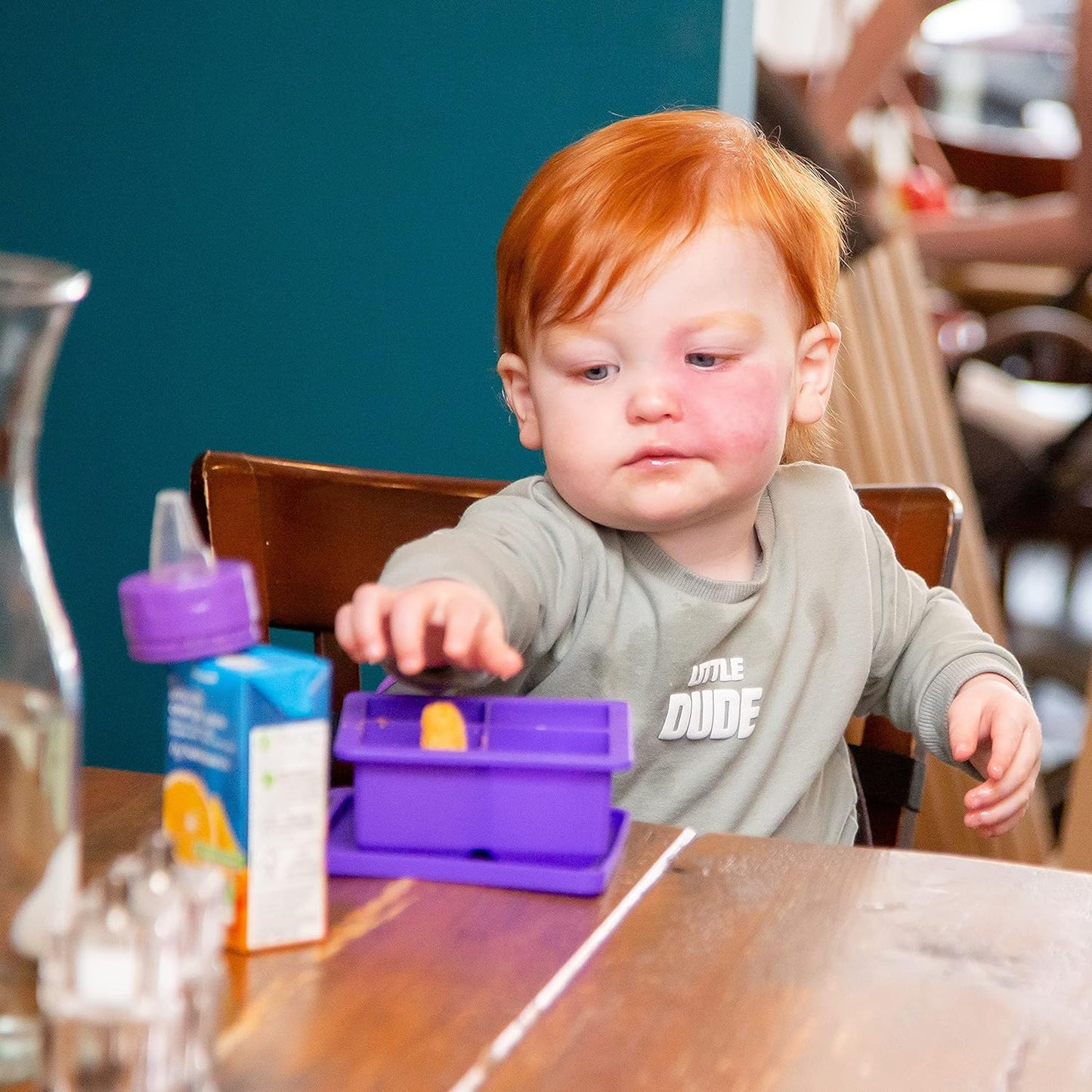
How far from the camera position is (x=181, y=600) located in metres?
0.59

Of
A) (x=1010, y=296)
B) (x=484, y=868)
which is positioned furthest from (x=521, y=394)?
(x=1010, y=296)

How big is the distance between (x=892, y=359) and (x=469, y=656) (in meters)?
1.80

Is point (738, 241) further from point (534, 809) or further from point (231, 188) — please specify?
point (231, 188)

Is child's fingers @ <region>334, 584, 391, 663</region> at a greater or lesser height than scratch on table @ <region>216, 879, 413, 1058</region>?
greater

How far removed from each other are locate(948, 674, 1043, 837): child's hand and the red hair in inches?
12.7

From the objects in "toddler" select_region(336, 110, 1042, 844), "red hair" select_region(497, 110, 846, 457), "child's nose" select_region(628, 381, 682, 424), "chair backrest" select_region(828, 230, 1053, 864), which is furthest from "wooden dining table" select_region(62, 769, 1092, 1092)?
"chair backrest" select_region(828, 230, 1053, 864)

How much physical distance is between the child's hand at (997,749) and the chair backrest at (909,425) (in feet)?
3.25

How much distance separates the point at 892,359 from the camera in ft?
7.89

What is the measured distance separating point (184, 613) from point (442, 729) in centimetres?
18

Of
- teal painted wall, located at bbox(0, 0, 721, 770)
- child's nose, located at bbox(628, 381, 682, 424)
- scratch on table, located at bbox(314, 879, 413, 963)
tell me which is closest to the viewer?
scratch on table, located at bbox(314, 879, 413, 963)

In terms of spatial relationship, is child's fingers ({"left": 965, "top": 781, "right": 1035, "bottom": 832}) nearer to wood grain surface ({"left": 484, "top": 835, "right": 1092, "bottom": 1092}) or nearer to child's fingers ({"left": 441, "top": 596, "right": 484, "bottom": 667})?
wood grain surface ({"left": 484, "top": 835, "right": 1092, "bottom": 1092})

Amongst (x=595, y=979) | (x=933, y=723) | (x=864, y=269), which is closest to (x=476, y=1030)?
(x=595, y=979)

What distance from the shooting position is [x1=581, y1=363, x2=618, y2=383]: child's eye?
1.01 m

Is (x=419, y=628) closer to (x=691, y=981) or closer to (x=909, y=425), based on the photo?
(x=691, y=981)
